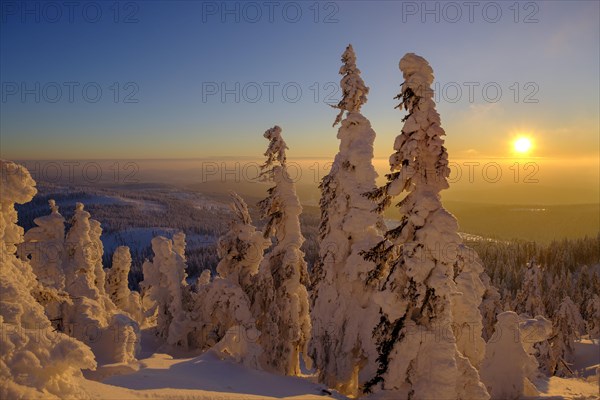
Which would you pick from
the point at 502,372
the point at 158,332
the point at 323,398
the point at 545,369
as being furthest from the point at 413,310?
the point at 545,369

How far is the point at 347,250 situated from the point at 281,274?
4242mm

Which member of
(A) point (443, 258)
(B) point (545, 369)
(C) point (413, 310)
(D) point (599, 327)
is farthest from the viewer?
(D) point (599, 327)

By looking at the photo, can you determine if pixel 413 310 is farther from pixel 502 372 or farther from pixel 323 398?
pixel 502 372

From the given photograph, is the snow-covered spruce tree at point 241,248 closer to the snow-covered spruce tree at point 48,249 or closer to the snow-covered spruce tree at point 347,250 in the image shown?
the snow-covered spruce tree at point 347,250

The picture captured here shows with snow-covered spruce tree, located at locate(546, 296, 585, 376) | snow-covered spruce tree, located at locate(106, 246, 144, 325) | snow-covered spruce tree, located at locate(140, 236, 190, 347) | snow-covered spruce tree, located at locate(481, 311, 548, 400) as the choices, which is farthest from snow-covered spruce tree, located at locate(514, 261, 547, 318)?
snow-covered spruce tree, located at locate(106, 246, 144, 325)

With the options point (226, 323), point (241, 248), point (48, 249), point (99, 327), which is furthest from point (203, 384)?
point (48, 249)

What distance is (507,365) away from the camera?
57.2 ft

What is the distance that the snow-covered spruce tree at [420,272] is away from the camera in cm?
1086

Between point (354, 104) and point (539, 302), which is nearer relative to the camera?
point (354, 104)

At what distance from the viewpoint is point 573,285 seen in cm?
8938

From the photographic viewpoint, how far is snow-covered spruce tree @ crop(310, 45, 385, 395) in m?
16.7

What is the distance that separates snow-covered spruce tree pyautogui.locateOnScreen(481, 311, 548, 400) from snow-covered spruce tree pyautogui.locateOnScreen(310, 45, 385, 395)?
6.00 m

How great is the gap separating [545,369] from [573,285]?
6344cm

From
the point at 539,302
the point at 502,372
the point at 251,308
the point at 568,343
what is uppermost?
the point at 251,308
